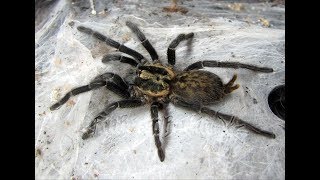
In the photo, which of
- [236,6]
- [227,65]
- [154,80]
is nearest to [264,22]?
[236,6]

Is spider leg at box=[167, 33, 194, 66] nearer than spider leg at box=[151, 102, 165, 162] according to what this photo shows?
No

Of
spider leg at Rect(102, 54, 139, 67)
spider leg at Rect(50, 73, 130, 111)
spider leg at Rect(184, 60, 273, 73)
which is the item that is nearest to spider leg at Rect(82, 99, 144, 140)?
spider leg at Rect(50, 73, 130, 111)

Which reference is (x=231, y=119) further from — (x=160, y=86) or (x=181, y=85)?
(x=160, y=86)

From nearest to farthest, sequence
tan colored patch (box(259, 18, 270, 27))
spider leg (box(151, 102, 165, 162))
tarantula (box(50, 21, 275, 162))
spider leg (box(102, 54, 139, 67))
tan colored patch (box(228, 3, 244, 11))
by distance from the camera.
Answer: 1. spider leg (box(151, 102, 165, 162))
2. tarantula (box(50, 21, 275, 162))
3. spider leg (box(102, 54, 139, 67))
4. tan colored patch (box(259, 18, 270, 27))
5. tan colored patch (box(228, 3, 244, 11))

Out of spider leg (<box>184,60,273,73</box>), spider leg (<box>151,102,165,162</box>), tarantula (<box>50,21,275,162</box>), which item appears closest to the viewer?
spider leg (<box>151,102,165,162</box>)

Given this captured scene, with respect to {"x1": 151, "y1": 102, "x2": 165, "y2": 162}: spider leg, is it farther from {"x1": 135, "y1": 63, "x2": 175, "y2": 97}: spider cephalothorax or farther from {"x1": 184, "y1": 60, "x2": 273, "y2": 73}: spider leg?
{"x1": 184, "y1": 60, "x2": 273, "y2": 73}: spider leg

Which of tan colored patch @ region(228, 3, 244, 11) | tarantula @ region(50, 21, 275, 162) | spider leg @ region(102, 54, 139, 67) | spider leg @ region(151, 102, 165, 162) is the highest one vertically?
spider leg @ region(102, 54, 139, 67)

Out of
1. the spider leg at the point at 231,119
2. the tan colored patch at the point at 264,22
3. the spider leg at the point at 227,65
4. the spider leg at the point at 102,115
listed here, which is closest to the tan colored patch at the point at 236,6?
the tan colored patch at the point at 264,22

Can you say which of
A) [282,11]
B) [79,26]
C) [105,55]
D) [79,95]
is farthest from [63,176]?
[282,11]
